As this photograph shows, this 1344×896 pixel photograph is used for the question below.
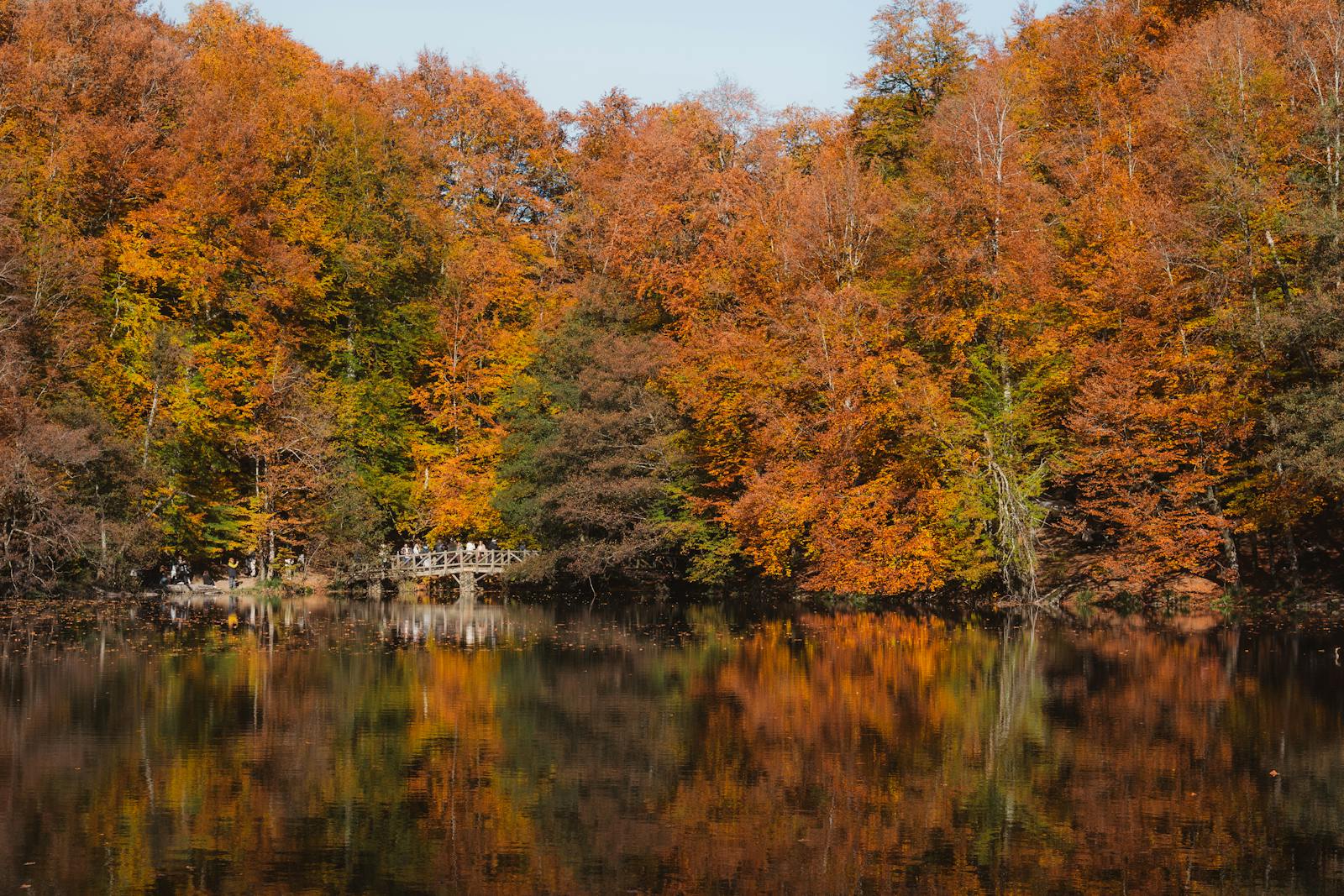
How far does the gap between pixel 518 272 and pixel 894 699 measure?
35926 mm

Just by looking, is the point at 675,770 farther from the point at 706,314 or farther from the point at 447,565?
the point at 447,565

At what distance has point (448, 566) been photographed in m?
45.9

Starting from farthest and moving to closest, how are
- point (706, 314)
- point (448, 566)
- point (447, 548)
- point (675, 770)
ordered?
point (447, 548)
point (448, 566)
point (706, 314)
point (675, 770)

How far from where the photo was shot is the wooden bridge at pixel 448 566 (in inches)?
1796

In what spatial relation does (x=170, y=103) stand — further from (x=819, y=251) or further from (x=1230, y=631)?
(x=1230, y=631)

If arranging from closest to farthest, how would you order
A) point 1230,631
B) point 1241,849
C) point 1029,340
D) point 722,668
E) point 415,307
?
1. point 1241,849
2. point 722,668
3. point 1230,631
4. point 1029,340
5. point 415,307

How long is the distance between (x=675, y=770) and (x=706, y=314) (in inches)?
1183

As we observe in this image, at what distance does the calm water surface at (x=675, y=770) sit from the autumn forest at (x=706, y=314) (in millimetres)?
9506

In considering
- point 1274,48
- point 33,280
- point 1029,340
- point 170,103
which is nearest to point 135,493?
point 33,280

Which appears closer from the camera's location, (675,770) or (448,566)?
(675,770)

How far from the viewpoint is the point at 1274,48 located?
36375 mm

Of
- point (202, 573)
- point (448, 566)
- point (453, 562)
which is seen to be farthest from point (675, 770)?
point (202, 573)

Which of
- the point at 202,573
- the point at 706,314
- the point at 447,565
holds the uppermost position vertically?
the point at 706,314

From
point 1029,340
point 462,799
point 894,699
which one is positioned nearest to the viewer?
point 462,799
